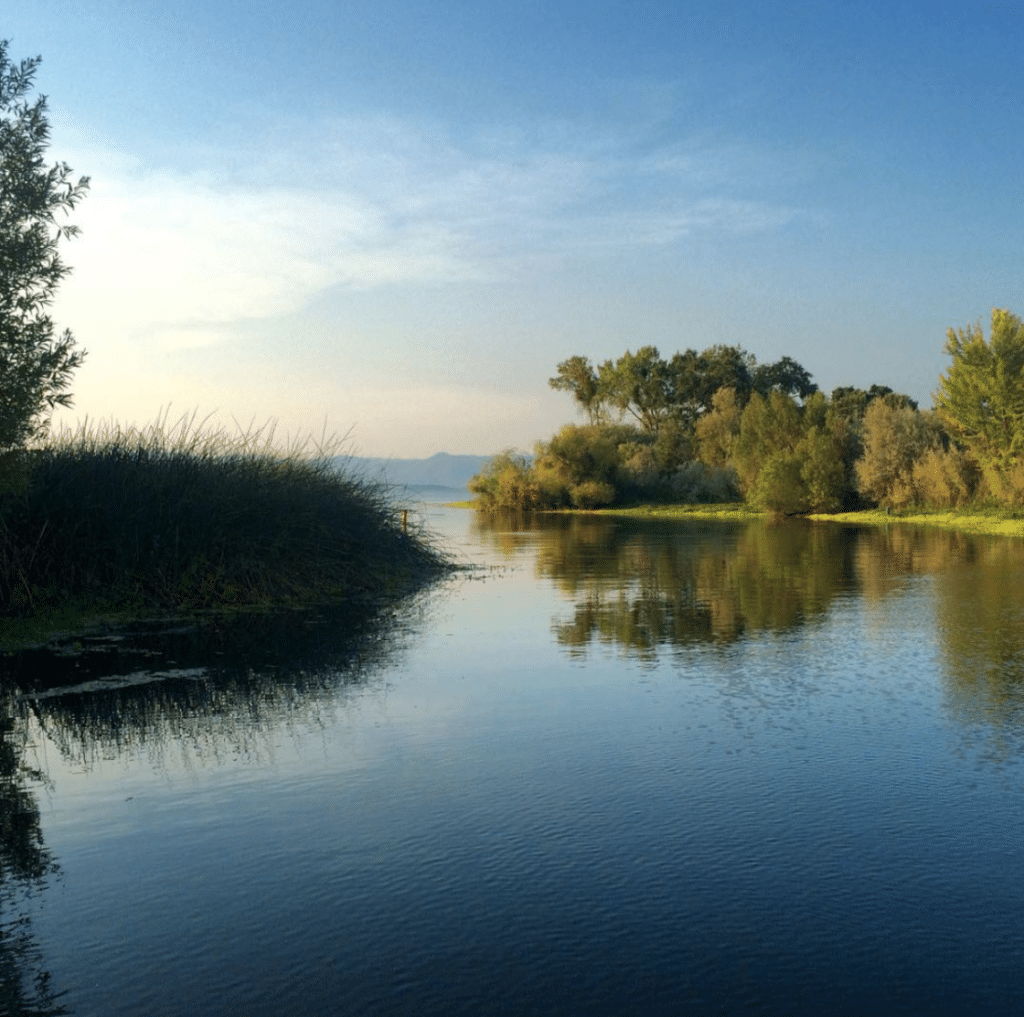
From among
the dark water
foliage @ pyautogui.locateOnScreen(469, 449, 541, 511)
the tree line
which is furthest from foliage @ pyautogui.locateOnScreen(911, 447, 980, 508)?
the dark water

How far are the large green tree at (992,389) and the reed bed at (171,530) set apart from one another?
4130 centimetres

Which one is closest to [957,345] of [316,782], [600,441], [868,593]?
[600,441]

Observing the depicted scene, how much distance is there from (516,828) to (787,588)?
1736cm

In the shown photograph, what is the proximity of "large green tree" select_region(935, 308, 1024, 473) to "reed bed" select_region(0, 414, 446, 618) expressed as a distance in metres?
41.3

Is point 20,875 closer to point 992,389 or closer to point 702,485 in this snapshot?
point 992,389

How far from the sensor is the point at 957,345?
58.3m

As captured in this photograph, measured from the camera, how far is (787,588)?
23.4m

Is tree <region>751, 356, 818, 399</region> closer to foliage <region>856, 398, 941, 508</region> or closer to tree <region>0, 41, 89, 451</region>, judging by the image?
foliage <region>856, 398, 941, 508</region>

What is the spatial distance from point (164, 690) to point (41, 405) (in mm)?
6654

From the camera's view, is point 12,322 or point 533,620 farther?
point 533,620

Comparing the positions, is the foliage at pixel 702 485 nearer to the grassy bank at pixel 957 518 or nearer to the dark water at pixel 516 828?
the grassy bank at pixel 957 518

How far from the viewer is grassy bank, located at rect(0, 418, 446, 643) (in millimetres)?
17844

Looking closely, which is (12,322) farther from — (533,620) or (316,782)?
(316,782)

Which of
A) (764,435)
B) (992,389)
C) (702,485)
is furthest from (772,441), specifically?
(992,389)
